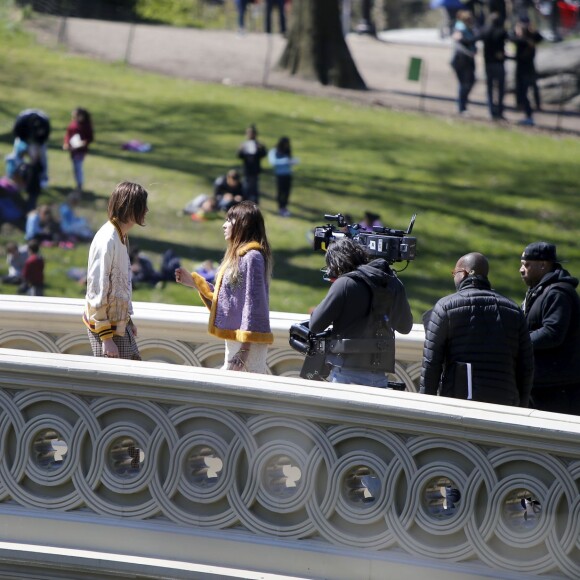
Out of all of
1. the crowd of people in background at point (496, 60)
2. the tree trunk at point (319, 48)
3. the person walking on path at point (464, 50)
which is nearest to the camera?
the crowd of people in background at point (496, 60)

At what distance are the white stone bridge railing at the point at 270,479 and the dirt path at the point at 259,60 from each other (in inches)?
883

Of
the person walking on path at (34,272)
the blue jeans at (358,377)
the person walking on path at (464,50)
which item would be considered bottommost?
the person walking on path at (34,272)

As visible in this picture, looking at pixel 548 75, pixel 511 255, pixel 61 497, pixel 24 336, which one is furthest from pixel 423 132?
pixel 61 497

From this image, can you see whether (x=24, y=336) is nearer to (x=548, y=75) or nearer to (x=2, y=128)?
(x=2, y=128)

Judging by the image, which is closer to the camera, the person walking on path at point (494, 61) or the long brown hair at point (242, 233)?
the long brown hair at point (242, 233)

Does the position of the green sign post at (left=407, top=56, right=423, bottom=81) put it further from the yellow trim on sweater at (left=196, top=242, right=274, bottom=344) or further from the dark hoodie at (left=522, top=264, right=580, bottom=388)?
the yellow trim on sweater at (left=196, top=242, right=274, bottom=344)

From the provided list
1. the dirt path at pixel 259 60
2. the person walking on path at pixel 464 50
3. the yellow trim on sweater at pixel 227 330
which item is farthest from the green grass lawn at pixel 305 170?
the yellow trim on sweater at pixel 227 330

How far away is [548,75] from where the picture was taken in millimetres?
30000

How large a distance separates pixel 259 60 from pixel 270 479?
88.7 ft

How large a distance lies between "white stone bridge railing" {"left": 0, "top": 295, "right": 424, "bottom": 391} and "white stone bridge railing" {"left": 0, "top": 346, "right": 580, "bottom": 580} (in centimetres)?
182

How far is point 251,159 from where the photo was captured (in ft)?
68.8

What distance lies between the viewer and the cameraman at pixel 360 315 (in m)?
6.96

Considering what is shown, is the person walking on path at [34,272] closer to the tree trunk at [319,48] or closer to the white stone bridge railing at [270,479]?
the white stone bridge railing at [270,479]

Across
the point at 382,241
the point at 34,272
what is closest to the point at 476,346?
the point at 382,241
